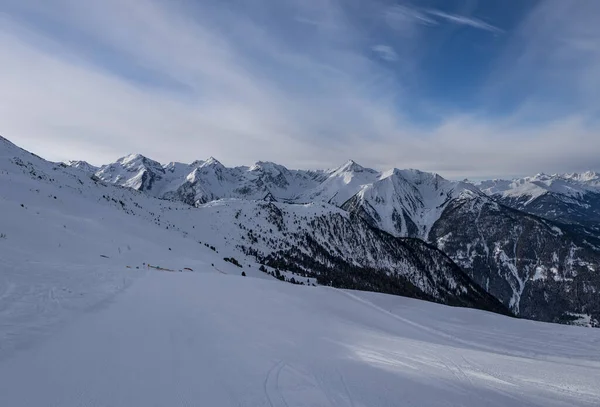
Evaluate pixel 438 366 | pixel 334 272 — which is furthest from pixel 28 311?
pixel 334 272

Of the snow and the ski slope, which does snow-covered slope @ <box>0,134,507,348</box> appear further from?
the ski slope

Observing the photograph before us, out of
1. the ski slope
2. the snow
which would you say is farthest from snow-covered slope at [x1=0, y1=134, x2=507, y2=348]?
the ski slope

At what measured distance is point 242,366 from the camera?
7.45 m

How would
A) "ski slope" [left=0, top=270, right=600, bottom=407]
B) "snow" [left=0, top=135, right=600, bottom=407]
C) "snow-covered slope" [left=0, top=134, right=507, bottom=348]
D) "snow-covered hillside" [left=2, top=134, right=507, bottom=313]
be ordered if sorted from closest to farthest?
1. "ski slope" [left=0, top=270, right=600, bottom=407]
2. "snow" [left=0, top=135, right=600, bottom=407]
3. "snow-covered slope" [left=0, top=134, right=507, bottom=348]
4. "snow-covered hillside" [left=2, top=134, right=507, bottom=313]

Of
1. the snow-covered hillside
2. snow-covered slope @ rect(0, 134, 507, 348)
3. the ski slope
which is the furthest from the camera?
the snow-covered hillside

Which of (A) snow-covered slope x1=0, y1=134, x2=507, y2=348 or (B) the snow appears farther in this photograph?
(A) snow-covered slope x1=0, y1=134, x2=507, y2=348

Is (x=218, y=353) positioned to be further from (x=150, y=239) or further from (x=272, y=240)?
(x=272, y=240)

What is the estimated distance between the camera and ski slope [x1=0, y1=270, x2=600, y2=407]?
5.80 m

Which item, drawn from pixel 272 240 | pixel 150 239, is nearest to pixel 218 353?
pixel 150 239

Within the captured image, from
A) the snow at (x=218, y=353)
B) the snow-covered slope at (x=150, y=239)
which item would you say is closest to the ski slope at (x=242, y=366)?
the snow at (x=218, y=353)

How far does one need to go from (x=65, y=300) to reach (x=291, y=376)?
8.45 m

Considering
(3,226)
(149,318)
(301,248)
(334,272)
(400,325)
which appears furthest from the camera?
(301,248)

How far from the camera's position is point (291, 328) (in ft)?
39.5

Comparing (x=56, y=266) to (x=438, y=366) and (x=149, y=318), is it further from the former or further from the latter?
(x=438, y=366)
